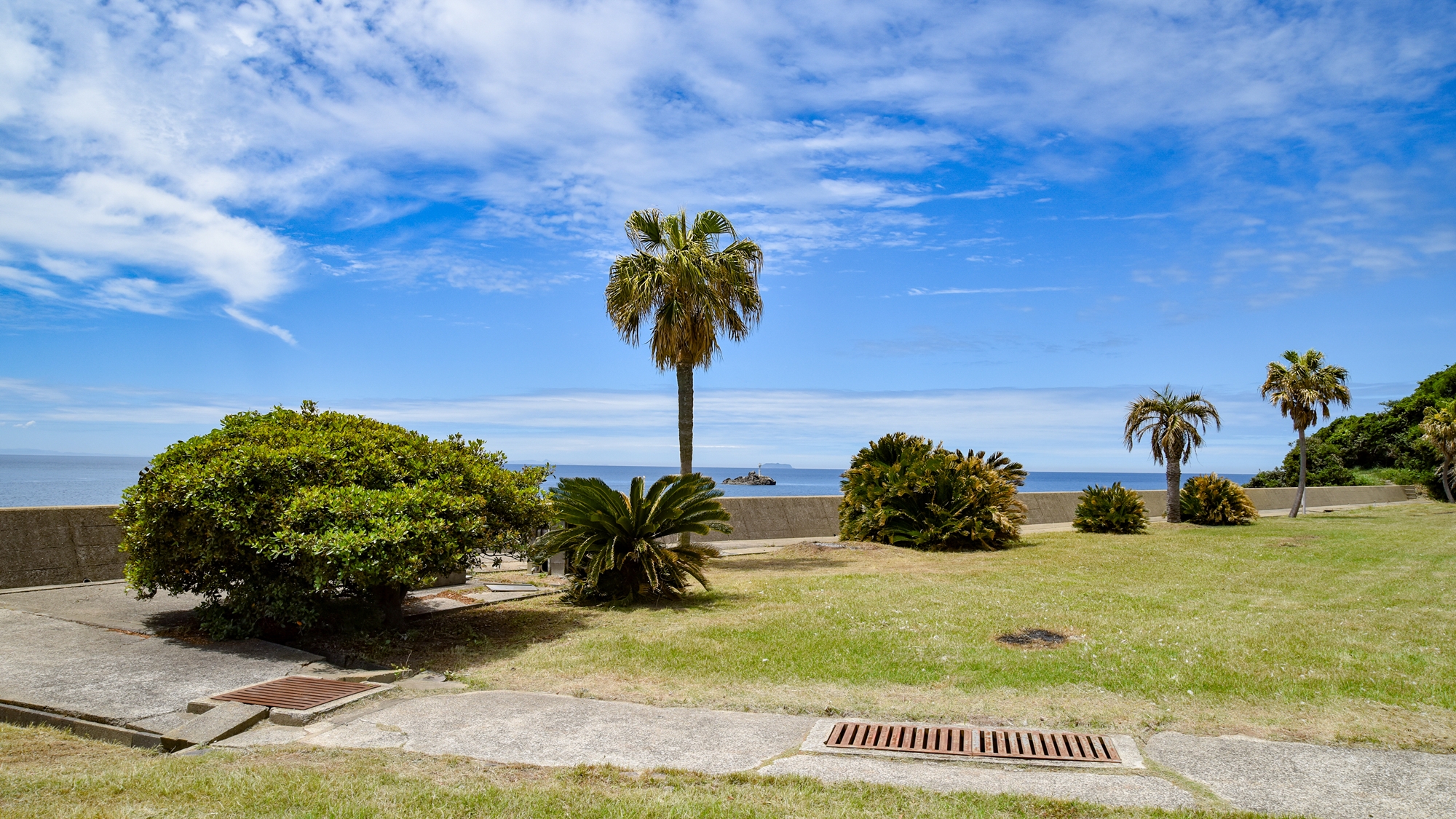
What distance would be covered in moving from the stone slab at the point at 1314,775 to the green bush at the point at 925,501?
45.0 feet

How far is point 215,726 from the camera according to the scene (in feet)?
18.7

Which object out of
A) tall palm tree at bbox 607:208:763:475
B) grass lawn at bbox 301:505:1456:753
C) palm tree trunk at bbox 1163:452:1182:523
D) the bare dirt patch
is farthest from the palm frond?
palm tree trunk at bbox 1163:452:1182:523

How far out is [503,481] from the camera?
953 cm

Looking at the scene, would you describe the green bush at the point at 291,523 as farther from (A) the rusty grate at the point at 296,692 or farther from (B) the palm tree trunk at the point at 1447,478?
(B) the palm tree trunk at the point at 1447,478

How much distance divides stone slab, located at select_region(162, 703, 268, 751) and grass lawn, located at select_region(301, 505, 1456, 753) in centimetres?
176

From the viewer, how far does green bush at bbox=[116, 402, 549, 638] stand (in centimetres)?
764

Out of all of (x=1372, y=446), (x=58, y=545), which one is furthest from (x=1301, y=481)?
(x=58, y=545)

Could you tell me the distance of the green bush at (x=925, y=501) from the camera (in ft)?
63.0

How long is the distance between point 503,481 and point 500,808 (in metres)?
5.57

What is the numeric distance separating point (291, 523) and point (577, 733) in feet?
12.2

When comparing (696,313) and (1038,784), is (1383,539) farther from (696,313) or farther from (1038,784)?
(1038,784)

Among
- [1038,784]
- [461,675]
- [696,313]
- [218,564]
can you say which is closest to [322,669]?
[461,675]

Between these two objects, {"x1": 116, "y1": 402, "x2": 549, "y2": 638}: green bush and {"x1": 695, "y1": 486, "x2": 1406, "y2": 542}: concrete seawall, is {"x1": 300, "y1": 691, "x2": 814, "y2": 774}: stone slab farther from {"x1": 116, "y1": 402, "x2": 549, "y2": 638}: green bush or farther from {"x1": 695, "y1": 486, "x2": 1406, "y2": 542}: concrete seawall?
{"x1": 695, "y1": 486, "x2": 1406, "y2": 542}: concrete seawall

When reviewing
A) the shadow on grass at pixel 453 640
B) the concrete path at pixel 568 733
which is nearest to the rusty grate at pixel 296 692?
the concrete path at pixel 568 733
